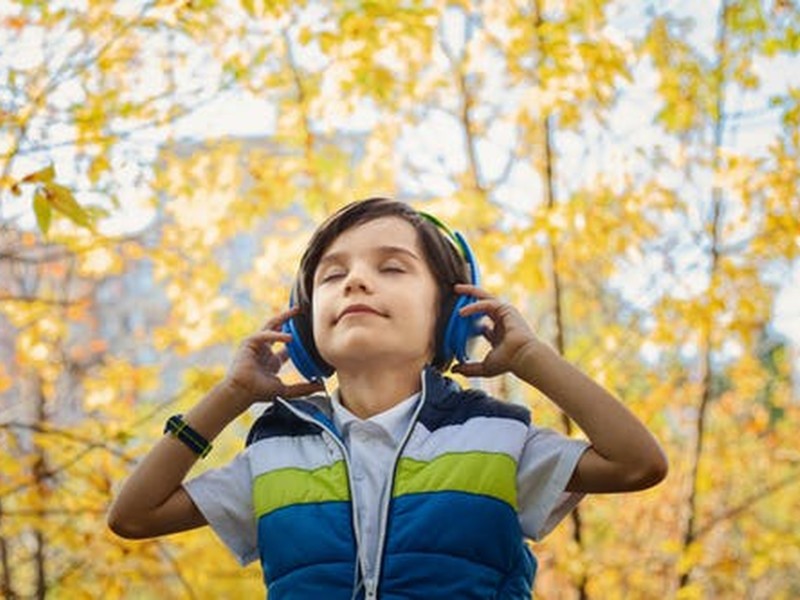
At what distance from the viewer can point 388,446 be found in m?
1.43

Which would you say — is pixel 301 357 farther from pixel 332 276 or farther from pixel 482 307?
pixel 482 307

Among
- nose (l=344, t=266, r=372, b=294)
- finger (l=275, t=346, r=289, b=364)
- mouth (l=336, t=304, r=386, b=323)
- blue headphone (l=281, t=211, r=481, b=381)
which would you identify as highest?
nose (l=344, t=266, r=372, b=294)

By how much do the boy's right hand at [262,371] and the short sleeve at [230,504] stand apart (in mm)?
103

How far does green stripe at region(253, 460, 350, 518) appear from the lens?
4.45 ft

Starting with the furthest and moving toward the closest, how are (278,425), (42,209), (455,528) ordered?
(42,209) < (278,425) < (455,528)

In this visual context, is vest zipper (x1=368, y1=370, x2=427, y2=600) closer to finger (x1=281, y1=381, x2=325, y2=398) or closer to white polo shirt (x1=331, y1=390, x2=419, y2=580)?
white polo shirt (x1=331, y1=390, x2=419, y2=580)

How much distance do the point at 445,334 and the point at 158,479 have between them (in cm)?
47

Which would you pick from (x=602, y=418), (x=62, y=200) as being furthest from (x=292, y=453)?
(x=62, y=200)

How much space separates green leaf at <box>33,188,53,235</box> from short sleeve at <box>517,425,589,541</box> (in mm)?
1127

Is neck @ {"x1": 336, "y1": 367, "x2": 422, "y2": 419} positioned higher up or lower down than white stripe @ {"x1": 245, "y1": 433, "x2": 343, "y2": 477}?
higher up

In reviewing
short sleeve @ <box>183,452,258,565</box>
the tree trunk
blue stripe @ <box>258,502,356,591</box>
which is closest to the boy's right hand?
short sleeve @ <box>183,452,258,565</box>

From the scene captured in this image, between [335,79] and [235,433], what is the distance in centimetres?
445

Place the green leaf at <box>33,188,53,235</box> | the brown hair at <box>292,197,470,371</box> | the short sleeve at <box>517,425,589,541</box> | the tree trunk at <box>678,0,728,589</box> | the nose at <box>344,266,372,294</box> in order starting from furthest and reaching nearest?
the tree trunk at <box>678,0,728,589</box>, the green leaf at <box>33,188,53,235</box>, the brown hair at <box>292,197,470,371</box>, the nose at <box>344,266,372,294</box>, the short sleeve at <box>517,425,589,541</box>

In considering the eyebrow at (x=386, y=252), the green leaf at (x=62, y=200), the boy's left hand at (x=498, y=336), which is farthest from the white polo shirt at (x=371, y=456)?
the green leaf at (x=62, y=200)
